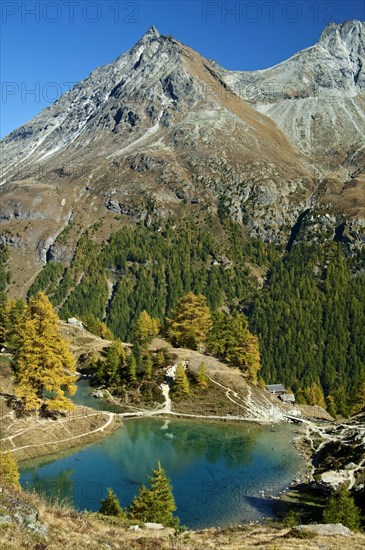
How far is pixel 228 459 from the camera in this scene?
7344 centimetres

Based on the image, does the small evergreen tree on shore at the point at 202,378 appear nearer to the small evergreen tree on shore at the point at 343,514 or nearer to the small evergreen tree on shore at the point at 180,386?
the small evergreen tree on shore at the point at 180,386

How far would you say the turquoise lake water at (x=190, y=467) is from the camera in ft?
181

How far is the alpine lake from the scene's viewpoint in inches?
2168

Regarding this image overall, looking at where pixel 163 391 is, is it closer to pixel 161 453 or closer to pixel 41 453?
pixel 161 453

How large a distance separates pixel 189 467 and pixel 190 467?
14 cm

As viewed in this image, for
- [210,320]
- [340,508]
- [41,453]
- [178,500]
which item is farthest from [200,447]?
[210,320]

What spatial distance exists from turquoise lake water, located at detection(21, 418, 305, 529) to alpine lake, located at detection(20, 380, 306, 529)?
0.11 metres

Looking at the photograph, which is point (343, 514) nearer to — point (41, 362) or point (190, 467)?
point (190, 467)

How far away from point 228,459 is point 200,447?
5.76 meters

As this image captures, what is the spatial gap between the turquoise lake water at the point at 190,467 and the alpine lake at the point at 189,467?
108 millimetres

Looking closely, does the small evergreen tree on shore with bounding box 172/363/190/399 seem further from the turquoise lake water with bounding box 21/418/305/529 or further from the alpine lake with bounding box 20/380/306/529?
the turquoise lake water with bounding box 21/418/305/529

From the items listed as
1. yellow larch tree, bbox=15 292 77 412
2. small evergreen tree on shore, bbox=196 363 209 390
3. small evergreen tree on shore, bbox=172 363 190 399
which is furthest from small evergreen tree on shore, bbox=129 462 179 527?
small evergreen tree on shore, bbox=196 363 209 390

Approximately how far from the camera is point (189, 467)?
227ft

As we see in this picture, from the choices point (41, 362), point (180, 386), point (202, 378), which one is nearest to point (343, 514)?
point (41, 362)
